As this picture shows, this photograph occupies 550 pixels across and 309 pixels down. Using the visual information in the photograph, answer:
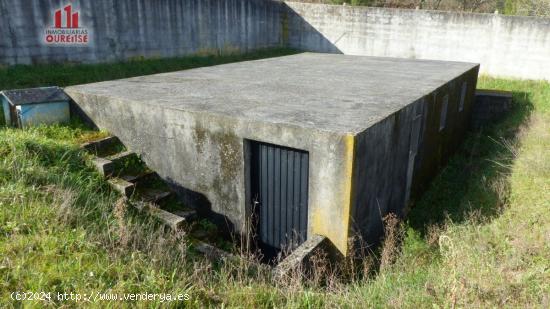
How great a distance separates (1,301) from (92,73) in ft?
35.0

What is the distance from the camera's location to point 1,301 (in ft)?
10.6

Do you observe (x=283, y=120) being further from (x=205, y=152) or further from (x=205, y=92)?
(x=205, y=92)

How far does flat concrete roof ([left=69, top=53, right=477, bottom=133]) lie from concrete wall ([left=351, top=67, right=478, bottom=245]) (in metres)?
0.23

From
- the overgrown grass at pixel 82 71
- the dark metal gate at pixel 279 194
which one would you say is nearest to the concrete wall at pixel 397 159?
the dark metal gate at pixel 279 194

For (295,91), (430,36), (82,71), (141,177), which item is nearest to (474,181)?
(295,91)

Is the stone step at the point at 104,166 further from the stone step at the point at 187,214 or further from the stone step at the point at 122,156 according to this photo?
the stone step at the point at 187,214

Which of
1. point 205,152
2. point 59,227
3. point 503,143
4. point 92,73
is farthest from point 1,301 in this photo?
point 503,143

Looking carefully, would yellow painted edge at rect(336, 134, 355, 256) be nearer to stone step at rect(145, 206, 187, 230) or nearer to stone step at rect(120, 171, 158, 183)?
stone step at rect(145, 206, 187, 230)

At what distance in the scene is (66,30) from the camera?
41.1ft

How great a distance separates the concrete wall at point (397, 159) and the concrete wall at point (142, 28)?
35.1ft

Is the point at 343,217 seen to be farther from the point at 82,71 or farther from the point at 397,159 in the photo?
the point at 82,71

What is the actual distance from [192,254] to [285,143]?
193 centimetres

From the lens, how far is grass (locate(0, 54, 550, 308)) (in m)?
3.75

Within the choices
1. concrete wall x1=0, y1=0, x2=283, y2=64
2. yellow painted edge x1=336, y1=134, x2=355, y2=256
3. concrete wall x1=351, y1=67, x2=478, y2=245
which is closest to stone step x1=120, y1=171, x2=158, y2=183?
yellow painted edge x1=336, y1=134, x2=355, y2=256
